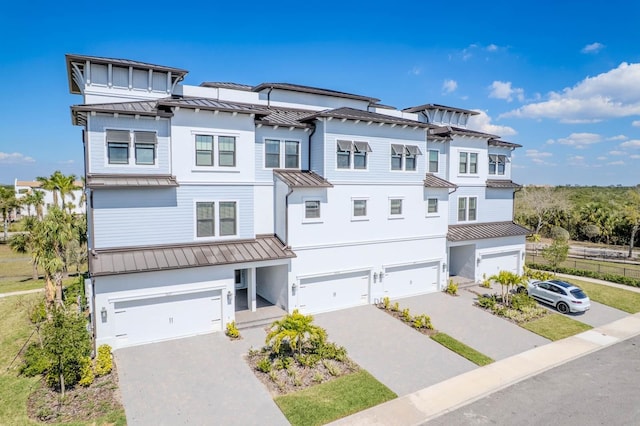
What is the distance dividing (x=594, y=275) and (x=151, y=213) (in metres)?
31.0

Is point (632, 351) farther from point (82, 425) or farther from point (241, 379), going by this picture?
point (82, 425)

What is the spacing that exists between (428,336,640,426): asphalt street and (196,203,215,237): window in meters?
12.0

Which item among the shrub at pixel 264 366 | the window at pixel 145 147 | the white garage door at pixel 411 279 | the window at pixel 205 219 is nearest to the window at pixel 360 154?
the white garage door at pixel 411 279

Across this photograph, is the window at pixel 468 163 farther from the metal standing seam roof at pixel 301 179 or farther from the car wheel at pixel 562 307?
the metal standing seam roof at pixel 301 179

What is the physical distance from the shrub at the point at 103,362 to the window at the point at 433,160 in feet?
67.3

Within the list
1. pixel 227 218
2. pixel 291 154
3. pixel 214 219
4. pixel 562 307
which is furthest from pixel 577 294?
pixel 214 219

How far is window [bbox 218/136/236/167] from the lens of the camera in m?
17.4

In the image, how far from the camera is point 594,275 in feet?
93.0

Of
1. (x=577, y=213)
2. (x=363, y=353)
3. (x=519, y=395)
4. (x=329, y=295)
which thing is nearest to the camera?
(x=519, y=395)

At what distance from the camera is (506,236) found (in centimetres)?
2628

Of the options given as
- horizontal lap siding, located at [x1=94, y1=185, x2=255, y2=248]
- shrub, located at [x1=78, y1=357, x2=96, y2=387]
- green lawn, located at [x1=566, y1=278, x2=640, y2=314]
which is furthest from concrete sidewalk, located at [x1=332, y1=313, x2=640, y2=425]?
horizontal lap siding, located at [x1=94, y1=185, x2=255, y2=248]

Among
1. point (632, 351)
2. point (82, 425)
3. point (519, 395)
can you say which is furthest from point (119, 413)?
point (632, 351)

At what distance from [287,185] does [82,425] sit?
11.8m

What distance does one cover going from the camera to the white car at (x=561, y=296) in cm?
2000
